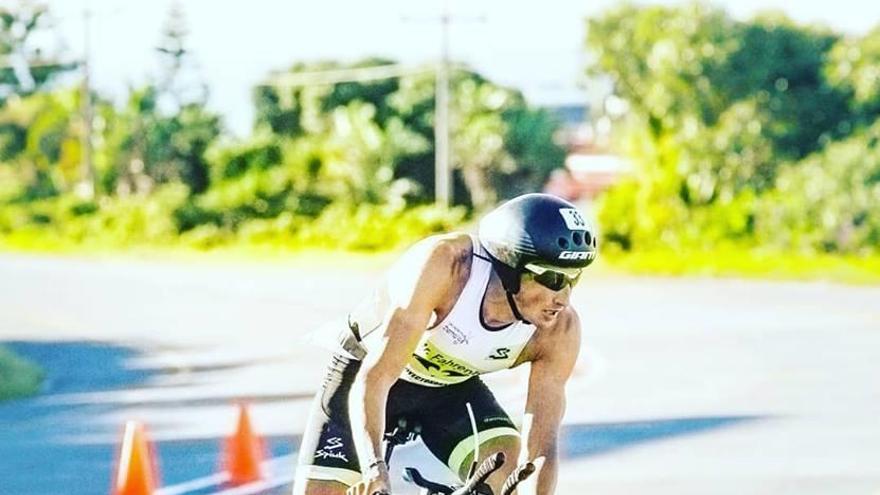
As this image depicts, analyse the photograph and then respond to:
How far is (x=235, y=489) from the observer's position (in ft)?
34.4

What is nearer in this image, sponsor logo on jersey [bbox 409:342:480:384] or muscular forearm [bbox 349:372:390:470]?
muscular forearm [bbox 349:372:390:470]

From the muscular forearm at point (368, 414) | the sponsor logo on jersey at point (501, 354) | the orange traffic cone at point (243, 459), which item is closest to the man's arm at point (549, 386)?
the sponsor logo on jersey at point (501, 354)

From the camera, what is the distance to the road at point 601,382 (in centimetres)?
1181

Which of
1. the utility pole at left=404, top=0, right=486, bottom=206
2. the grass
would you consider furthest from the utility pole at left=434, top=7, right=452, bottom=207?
the grass

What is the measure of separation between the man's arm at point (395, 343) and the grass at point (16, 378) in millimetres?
13244

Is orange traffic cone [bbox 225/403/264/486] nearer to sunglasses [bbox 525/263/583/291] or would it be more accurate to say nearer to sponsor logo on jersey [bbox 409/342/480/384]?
sponsor logo on jersey [bbox 409/342/480/384]

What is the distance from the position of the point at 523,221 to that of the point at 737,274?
33032mm

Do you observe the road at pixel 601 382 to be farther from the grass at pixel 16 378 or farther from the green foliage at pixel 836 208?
the green foliage at pixel 836 208

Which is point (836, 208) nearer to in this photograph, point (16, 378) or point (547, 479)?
point (16, 378)

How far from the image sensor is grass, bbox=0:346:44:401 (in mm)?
17734

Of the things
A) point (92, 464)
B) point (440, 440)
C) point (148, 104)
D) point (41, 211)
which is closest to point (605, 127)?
point (148, 104)

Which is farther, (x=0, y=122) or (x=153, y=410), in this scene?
(x=0, y=122)

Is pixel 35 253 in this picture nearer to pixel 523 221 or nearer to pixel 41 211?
pixel 41 211

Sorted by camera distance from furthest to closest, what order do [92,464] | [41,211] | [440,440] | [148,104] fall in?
1. [148,104]
2. [41,211]
3. [92,464]
4. [440,440]
